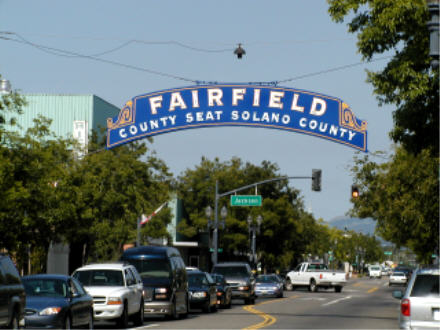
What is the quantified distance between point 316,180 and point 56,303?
31.6m

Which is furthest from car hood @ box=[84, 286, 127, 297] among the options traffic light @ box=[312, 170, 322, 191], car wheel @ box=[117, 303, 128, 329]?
traffic light @ box=[312, 170, 322, 191]

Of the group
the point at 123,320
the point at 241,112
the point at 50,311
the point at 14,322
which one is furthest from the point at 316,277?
the point at 14,322

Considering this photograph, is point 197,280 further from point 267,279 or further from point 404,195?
point 267,279

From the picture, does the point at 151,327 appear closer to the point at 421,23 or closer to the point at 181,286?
the point at 181,286

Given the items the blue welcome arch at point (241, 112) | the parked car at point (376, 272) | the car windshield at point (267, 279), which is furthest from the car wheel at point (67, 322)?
the parked car at point (376, 272)

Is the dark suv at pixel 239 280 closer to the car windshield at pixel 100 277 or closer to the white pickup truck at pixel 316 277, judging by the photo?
the car windshield at pixel 100 277

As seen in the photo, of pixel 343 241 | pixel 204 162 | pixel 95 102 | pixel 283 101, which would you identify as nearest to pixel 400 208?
pixel 283 101

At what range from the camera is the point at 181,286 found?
95.2 ft

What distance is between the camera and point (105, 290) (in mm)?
23438

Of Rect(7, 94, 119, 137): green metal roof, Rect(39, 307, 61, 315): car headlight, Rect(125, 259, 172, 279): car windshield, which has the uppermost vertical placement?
Rect(7, 94, 119, 137): green metal roof

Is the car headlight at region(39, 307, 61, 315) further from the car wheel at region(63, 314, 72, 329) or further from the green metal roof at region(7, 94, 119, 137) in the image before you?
the green metal roof at region(7, 94, 119, 137)

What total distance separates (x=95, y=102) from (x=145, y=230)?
12312mm

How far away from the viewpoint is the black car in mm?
32156

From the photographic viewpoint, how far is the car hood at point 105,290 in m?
23.3
